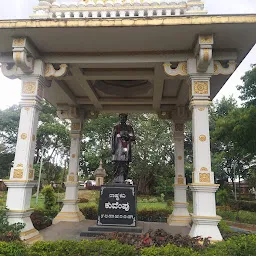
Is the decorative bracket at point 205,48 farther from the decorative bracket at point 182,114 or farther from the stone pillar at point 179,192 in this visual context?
the stone pillar at point 179,192

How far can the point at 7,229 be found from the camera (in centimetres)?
468

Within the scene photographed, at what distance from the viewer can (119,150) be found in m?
7.54

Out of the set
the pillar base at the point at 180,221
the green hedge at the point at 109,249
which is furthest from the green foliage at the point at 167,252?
the pillar base at the point at 180,221

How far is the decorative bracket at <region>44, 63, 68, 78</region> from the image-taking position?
599 cm

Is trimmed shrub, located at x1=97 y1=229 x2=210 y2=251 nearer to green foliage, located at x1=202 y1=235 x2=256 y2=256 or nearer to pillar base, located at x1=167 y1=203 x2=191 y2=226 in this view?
green foliage, located at x1=202 y1=235 x2=256 y2=256

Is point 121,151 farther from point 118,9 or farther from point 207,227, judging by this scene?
point 118,9

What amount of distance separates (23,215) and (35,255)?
5.68 feet

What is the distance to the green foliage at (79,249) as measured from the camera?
359cm

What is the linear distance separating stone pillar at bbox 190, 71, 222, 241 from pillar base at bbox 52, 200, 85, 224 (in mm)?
4511

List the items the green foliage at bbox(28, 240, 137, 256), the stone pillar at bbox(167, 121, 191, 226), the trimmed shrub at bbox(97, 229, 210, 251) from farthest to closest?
the stone pillar at bbox(167, 121, 191, 226) < the trimmed shrub at bbox(97, 229, 210, 251) < the green foliage at bbox(28, 240, 137, 256)

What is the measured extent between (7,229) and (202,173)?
3843 millimetres

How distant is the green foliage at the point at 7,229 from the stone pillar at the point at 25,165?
0.19 metres

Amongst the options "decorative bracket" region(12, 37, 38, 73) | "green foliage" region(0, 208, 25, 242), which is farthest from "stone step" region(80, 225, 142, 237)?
"decorative bracket" region(12, 37, 38, 73)

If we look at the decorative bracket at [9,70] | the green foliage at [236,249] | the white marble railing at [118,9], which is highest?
the white marble railing at [118,9]
